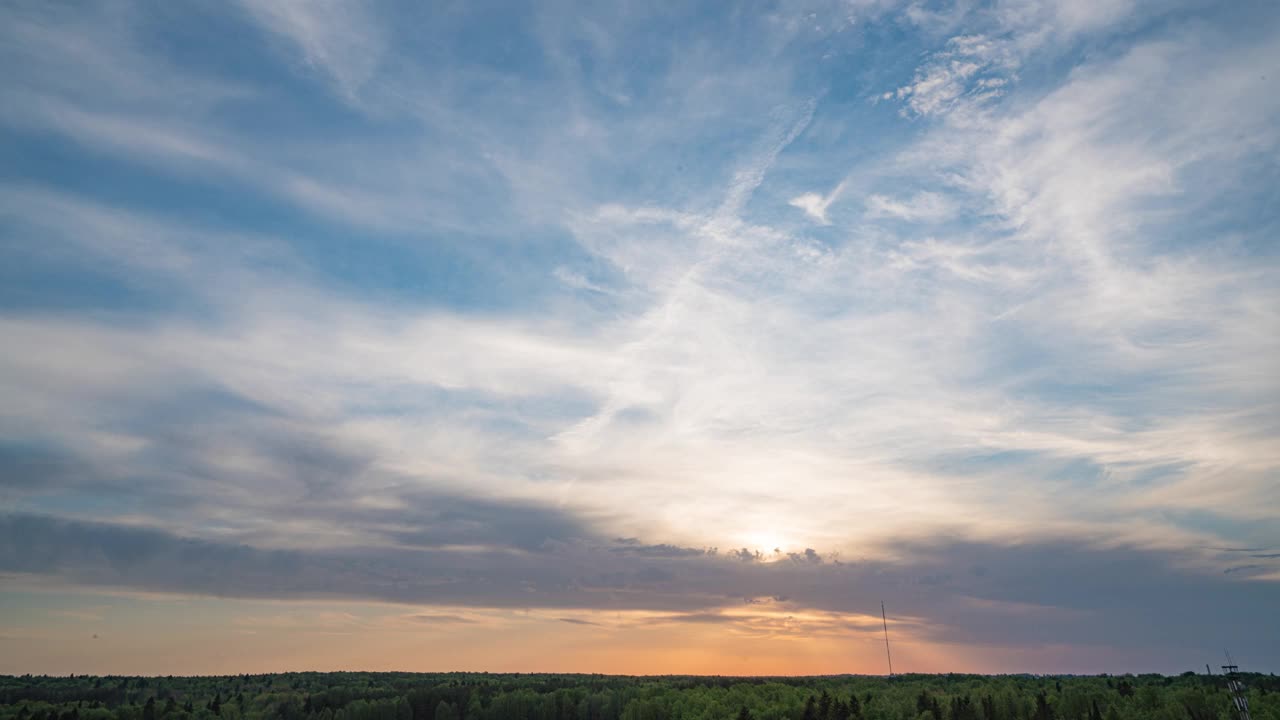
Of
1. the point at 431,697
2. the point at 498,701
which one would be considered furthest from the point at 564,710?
the point at 431,697

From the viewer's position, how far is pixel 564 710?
179625 mm

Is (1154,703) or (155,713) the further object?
(155,713)

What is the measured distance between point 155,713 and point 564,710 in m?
83.8

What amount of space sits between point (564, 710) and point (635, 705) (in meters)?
25.6

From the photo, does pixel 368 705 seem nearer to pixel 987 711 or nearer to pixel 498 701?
pixel 498 701

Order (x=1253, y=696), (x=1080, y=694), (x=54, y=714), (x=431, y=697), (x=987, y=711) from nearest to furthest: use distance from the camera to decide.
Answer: (x=1253, y=696) < (x=987, y=711) < (x=1080, y=694) < (x=54, y=714) < (x=431, y=697)

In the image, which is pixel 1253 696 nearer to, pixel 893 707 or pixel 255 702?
pixel 893 707

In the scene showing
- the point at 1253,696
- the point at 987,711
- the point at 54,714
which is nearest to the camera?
the point at 1253,696

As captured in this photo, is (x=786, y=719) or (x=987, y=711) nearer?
(x=987, y=711)

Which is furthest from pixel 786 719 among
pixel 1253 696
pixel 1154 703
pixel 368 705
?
pixel 368 705

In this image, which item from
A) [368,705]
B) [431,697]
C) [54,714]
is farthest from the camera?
[431,697]

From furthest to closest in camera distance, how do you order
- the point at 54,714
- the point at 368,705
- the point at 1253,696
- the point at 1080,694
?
the point at 368,705, the point at 54,714, the point at 1080,694, the point at 1253,696

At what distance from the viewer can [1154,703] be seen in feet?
371

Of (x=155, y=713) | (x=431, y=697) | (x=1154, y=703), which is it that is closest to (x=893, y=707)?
(x=1154, y=703)
